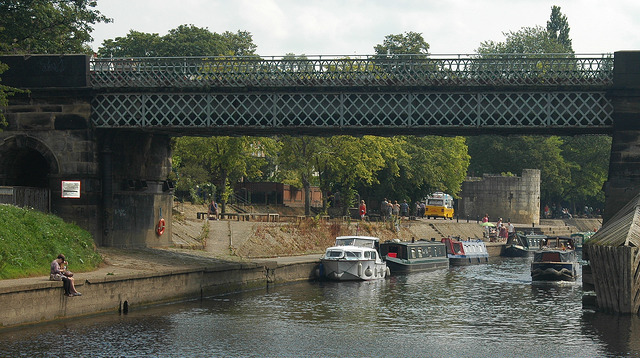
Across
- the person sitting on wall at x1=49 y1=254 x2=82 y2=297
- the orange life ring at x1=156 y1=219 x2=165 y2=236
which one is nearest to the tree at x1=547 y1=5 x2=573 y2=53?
the orange life ring at x1=156 y1=219 x2=165 y2=236

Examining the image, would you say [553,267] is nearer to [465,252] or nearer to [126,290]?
[465,252]

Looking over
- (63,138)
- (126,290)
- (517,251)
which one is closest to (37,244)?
(126,290)

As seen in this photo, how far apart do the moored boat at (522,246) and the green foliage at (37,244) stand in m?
47.1

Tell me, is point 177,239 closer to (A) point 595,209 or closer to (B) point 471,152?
(B) point 471,152

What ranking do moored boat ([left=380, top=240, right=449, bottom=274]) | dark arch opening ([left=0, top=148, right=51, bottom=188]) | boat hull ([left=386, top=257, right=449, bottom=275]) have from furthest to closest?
moored boat ([left=380, top=240, right=449, bottom=274]) → boat hull ([left=386, top=257, right=449, bottom=275]) → dark arch opening ([left=0, top=148, right=51, bottom=188])

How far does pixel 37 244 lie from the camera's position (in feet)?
110

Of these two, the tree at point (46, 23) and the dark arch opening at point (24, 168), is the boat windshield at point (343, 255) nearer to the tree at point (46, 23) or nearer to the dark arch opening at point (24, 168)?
the dark arch opening at point (24, 168)

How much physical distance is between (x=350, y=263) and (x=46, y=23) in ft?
81.0

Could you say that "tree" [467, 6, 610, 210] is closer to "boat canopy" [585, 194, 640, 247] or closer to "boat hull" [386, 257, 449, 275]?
"boat hull" [386, 257, 449, 275]

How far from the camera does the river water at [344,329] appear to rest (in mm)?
26422

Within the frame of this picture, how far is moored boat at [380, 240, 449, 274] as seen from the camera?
5519cm

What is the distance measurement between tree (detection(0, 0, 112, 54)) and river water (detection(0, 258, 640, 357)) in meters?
25.2

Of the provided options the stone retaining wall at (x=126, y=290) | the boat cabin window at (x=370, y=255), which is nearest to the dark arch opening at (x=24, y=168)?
the stone retaining wall at (x=126, y=290)

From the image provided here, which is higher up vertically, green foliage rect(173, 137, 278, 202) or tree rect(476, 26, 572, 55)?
tree rect(476, 26, 572, 55)
